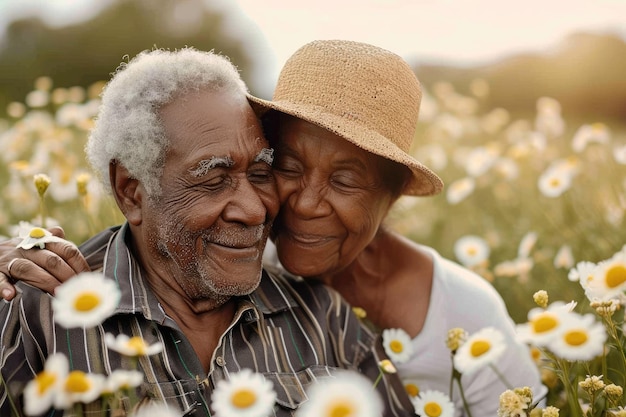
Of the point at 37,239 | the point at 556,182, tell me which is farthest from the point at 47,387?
the point at 556,182

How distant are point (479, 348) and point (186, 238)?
1057mm

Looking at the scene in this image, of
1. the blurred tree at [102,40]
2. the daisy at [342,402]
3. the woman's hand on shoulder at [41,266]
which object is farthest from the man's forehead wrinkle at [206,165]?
the blurred tree at [102,40]

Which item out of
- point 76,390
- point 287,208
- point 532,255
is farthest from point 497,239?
point 76,390

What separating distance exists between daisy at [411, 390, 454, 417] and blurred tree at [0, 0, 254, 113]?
11.8m

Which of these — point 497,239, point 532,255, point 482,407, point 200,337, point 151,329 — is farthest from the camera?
point 497,239

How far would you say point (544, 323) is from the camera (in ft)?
6.79

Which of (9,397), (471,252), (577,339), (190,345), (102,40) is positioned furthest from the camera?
(102,40)

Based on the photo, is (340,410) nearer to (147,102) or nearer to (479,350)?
(479,350)

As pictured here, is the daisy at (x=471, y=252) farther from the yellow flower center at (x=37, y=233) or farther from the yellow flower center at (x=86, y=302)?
the yellow flower center at (x=86, y=302)

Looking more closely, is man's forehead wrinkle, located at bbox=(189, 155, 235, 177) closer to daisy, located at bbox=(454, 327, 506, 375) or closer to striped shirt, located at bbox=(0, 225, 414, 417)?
striped shirt, located at bbox=(0, 225, 414, 417)

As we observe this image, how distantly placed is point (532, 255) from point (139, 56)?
9.86 feet

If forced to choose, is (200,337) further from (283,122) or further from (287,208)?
(283,122)

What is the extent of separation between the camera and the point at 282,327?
290cm

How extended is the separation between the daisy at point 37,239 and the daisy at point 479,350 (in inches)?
54.5
